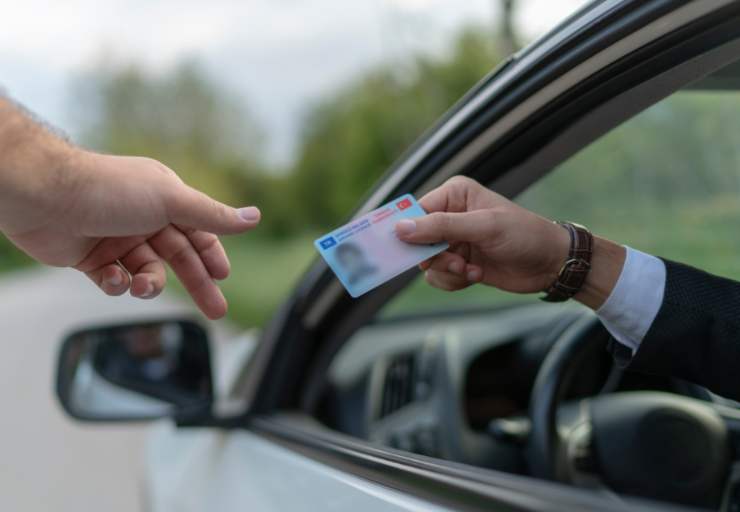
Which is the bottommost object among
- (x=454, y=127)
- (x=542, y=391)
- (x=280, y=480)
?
(x=542, y=391)

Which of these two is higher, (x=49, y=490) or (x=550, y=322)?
(x=550, y=322)

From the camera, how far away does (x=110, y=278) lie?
1.34 meters

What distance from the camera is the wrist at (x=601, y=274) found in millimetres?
1429

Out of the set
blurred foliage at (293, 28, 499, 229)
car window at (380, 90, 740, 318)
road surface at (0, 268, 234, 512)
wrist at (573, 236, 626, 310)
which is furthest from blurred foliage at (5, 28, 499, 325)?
wrist at (573, 236, 626, 310)

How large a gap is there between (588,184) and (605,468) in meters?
2.04

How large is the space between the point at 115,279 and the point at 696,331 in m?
1.04

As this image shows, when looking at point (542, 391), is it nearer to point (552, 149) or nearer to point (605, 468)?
point (605, 468)

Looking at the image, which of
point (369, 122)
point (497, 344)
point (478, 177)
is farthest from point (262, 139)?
point (478, 177)

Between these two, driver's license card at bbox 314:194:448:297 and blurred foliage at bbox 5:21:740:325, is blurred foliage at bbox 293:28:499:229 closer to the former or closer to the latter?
blurred foliage at bbox 5:21:740:325

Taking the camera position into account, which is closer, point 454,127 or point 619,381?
point 454,127

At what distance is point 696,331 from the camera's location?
53.4 inches

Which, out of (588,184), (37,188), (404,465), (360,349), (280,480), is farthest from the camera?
(588,184)

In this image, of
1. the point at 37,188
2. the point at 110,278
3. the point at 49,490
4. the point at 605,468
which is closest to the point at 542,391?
the point at 605,468

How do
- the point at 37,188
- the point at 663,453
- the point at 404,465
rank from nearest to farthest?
the point at 37,188 < the point at 404,465 < the point at 663,453
